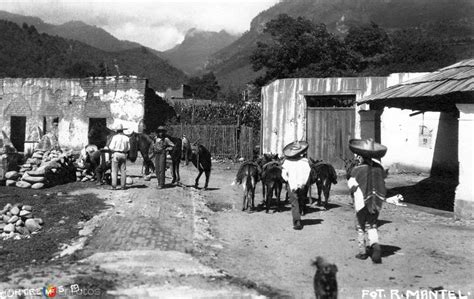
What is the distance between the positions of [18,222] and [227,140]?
46.7 feet

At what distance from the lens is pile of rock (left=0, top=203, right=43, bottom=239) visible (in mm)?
9188

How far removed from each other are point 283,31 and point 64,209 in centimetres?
4351

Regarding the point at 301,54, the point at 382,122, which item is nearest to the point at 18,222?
the point at 382,122

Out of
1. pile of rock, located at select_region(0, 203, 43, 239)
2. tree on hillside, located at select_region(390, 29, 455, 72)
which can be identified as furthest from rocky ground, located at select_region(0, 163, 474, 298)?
tree on hillside, located at select_region(390, 29, 455, 72)

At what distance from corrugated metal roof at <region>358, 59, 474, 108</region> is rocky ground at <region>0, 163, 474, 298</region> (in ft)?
9.35

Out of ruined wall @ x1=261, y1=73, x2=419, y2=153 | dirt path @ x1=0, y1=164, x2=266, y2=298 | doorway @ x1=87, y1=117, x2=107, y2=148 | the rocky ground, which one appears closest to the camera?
dirt path @ x1=0, y1=164, x2=266, y2=298

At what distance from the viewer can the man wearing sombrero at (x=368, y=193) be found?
6.95 meters

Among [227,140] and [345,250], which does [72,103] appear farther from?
[345,250]

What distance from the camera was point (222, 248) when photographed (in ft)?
25.8

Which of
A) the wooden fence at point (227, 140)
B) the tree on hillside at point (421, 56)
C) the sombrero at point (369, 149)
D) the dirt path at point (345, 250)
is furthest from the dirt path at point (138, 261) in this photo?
the tree on hillside at point (421, 56)

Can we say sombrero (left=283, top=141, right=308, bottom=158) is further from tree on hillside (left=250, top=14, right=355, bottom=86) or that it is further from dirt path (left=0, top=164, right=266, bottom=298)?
tree on hillside (left=250, top=14, right=355, bottom=86)

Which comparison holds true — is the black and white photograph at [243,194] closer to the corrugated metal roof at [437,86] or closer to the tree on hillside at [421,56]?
the corrugated metal roof at [437,86]

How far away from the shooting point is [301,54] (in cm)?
4638

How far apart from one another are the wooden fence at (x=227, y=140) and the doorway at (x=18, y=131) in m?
9.52
